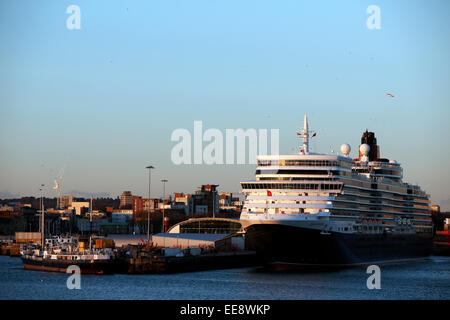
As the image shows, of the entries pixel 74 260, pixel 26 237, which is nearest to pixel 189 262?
pixel 74 260

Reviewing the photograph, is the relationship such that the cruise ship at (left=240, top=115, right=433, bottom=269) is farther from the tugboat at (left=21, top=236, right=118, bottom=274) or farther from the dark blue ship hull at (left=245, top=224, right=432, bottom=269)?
the tugboat at (left=21, top=236, right=118, bottom=274)

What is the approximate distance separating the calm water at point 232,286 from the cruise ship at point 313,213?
311 cm

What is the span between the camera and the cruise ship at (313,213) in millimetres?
89875

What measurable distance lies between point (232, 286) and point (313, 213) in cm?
1828

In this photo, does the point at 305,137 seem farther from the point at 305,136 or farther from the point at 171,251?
the point at 171,251

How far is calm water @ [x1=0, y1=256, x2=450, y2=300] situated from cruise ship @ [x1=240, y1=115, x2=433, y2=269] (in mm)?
3111

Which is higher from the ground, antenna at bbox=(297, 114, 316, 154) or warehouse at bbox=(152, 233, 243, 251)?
antenna at bbox=(297, 114, 316, 154)

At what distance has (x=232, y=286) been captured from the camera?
255 feet

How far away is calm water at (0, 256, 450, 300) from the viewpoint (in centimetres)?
7038

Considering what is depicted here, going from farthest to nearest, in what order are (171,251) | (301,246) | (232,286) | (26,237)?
(26,237) < (171,251) < (301,246) < (232,286)

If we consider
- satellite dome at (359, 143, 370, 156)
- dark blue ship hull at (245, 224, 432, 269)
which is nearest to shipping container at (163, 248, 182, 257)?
dark blue ship hull at (245, 224, 432, 269)

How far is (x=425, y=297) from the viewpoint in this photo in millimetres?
71938
